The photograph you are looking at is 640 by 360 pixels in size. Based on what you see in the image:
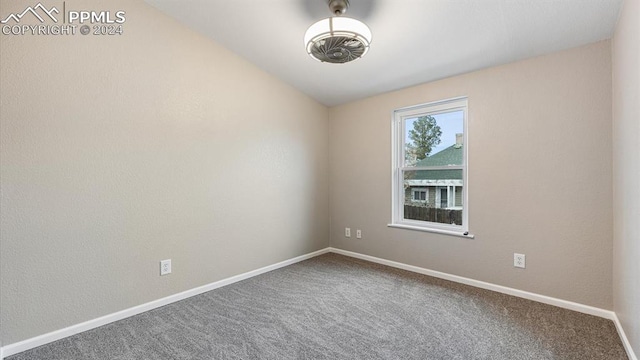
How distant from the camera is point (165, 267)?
2.45m

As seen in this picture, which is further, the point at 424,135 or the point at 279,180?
the point at 279,180

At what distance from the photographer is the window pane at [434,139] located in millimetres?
2992

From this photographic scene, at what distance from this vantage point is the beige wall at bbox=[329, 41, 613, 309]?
7.05 ft

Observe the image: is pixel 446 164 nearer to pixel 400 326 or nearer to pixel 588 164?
pixel 588 164

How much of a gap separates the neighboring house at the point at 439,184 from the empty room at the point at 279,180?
0.02 meters

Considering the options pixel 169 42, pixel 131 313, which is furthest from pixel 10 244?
pixel 169 42

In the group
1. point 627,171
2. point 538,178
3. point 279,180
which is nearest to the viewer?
point 627,171

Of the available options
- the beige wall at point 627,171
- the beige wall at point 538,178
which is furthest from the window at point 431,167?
the beige wall at point 627,171

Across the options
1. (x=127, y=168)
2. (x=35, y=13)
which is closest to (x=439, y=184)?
(x=127, y=168)

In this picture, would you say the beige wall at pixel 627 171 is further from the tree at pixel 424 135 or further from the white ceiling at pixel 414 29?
the tree at pixel 424 135

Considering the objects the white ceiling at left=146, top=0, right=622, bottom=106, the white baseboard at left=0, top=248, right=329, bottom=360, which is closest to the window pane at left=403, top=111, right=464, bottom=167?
the white ceiling at left=146, top=0, right=622, bottom=106

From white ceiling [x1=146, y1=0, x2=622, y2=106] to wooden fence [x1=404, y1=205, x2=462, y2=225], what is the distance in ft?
4.77

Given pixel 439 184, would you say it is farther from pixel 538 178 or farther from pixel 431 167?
pixel 538 178

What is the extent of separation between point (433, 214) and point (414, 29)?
6.39ft
